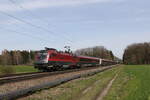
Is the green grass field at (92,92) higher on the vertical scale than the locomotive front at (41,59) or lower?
lower

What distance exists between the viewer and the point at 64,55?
1843 inches

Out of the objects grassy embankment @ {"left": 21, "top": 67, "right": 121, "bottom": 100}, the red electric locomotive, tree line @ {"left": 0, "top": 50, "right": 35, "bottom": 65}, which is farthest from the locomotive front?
tree line @ {"left": 0, "top": 50, "right": 35, "bottom": 65}

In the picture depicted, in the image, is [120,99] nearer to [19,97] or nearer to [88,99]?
[88,99]

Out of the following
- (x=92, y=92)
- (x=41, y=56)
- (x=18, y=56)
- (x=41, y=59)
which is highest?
(x=18, y=56)

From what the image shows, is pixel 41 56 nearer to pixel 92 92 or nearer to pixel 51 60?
pixel 51 60

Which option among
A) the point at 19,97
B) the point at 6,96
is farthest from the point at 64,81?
the point at 6,96

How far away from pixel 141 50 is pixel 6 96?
6036 inches

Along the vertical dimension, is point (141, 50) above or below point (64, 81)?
above

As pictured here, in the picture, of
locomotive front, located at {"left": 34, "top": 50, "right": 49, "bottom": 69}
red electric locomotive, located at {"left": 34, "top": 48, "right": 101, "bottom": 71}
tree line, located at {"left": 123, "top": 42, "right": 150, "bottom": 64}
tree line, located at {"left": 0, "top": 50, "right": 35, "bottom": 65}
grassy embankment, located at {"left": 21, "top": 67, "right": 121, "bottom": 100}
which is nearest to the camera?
grassy embankment, located at {"left": 21, "top": 67, "right": 121, "bottom": 100}

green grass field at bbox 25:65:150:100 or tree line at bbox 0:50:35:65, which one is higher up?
tree line at bbox 0:50:35:65

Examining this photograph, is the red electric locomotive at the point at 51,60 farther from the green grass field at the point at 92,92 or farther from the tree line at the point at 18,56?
the tree line at the point at 18,56

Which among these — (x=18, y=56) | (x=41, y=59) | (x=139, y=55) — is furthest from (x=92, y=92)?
(x=18, y=56)

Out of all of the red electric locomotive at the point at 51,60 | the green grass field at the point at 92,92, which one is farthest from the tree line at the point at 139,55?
the green grass field at the point at 92,92

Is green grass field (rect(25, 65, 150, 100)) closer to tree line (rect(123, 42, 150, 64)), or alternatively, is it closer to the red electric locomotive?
the red electric locomotive
